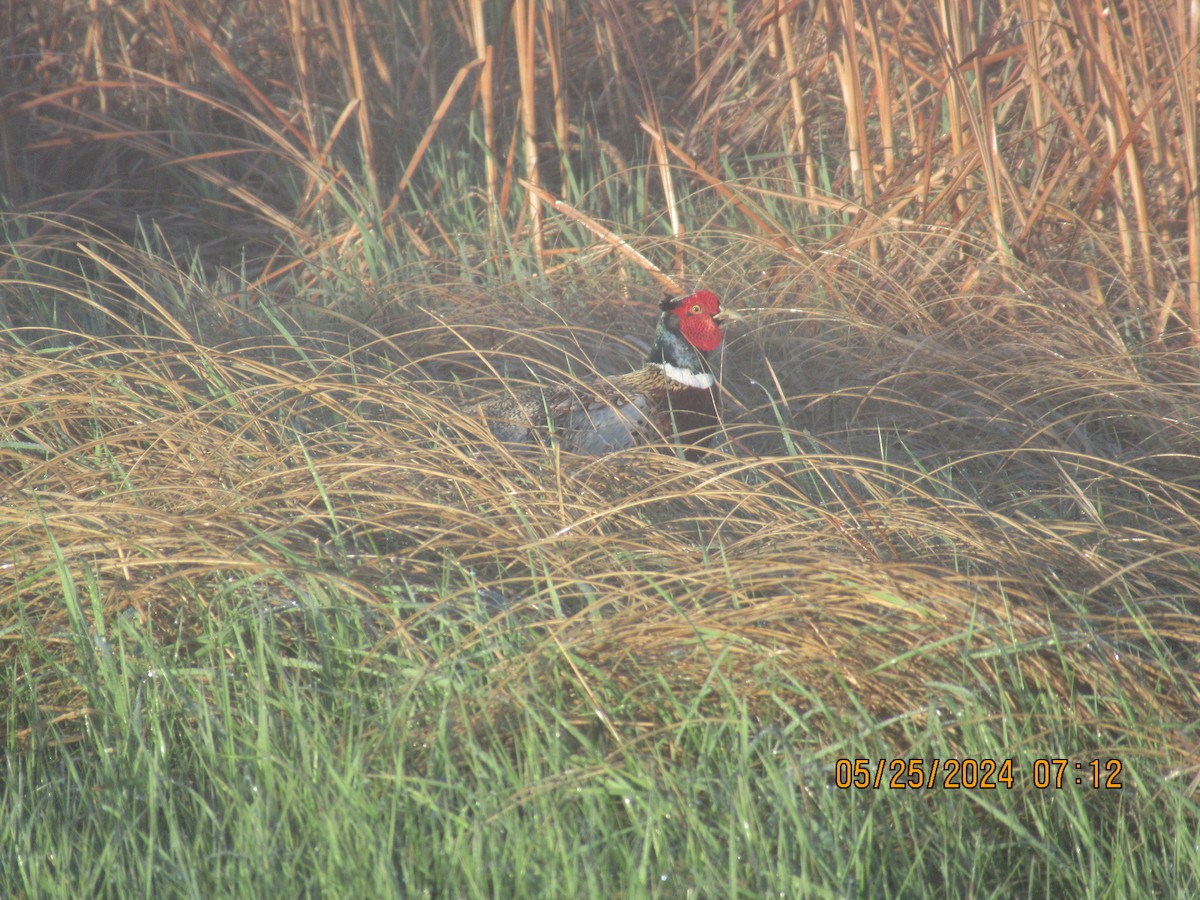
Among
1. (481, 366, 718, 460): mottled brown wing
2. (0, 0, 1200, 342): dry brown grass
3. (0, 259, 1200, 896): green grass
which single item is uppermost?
(0, 0, 1200, 342): dry brown grass

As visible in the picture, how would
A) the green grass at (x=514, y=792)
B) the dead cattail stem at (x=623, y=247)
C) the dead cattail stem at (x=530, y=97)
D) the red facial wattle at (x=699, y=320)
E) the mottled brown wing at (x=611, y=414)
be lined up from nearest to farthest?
1. the green grass at (x=514, y=792)
2. the mottled brown wing at (x=611, y=414)
3. the red facial wattle at (x=699, y=320)
4. the dead cattail stem at (x=623, y=247)
5. the dead cattail stem at (x=530, y=97)

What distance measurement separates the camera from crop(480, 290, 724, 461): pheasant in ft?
11.2

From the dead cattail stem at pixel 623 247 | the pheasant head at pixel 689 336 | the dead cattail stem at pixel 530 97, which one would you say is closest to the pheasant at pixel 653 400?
the pheasant head at pixel 689 336

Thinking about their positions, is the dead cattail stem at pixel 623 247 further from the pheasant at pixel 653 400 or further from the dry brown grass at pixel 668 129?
the pheasant at pixel 653 400

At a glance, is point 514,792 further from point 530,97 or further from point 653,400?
point 530,97

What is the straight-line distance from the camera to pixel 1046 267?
393 cm

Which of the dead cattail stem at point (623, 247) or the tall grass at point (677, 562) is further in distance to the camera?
the dead cattail stem at point (623, 247)

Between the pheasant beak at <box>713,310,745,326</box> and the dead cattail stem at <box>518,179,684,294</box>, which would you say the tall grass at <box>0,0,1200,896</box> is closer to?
the dead cattail stem at <box>518,179,684,294</box>

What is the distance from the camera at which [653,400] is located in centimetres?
359

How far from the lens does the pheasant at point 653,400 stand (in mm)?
3424

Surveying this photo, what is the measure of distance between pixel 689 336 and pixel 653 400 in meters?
0.21
